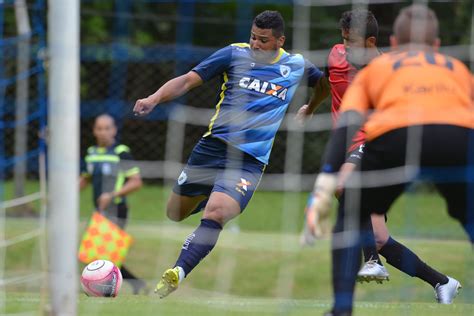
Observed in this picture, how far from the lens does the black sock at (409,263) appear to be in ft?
23.3

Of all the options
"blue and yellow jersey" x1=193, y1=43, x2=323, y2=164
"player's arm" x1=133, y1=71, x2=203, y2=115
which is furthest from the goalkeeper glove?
"blue and yellow jersey" x1=193, y1=43, x2=323, y2=164

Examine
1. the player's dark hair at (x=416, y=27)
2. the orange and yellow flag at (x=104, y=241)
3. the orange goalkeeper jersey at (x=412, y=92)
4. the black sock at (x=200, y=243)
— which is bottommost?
the orange and yellow flag at (x=104, y=241)

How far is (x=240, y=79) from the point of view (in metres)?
7.23

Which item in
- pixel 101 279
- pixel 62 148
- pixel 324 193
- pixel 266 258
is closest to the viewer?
pixel 324 193

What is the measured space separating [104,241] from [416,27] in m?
5.68

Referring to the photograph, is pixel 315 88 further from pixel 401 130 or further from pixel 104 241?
pixel 104 241

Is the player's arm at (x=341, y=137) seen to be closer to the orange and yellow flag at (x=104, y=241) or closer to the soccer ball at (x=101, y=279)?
the soccer ball at (x=101, y=279)

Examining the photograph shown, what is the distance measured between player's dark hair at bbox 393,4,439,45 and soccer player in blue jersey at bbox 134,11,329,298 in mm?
2130

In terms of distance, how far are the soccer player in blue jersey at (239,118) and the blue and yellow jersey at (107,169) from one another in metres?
3.34

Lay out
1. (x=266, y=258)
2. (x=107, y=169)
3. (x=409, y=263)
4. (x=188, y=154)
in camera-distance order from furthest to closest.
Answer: (x=188, y=154)
(x=266, y=258)
(x=107, y=169)
(x=409, y=263)

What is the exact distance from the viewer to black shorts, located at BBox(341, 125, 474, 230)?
4805 millimetres

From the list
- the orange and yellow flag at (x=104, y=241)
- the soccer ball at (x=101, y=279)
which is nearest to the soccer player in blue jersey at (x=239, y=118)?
the soccer ball at (x=101, y=279)

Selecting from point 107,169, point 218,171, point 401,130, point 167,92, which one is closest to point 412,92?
point 401,130

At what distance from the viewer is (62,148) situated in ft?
16.4
